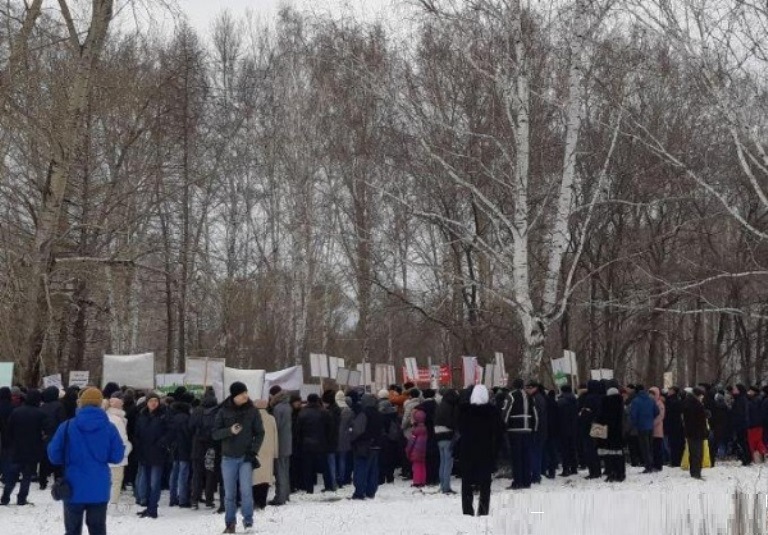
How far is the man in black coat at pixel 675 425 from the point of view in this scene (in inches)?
935

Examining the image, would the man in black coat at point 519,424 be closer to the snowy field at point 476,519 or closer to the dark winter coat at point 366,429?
the snowy field at point 476,519

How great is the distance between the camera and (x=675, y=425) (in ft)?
78.3

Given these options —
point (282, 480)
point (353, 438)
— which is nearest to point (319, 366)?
point (353, 438)

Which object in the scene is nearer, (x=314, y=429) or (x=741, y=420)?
(x=314, y=429)

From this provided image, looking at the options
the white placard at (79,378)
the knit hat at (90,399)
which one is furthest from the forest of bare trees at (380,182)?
the knit hat at (90,399)

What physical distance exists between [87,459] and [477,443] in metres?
5.64

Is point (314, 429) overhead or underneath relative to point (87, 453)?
underneath

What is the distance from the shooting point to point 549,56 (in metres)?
26.3

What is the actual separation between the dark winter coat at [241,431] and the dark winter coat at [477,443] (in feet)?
8.90

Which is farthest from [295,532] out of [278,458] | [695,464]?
[695,464]

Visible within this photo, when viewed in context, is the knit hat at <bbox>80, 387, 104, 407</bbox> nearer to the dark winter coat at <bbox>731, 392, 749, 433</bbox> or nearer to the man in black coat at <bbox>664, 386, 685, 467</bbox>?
the man in black coat at <bbox>664, 386, 685, 467</bbox>

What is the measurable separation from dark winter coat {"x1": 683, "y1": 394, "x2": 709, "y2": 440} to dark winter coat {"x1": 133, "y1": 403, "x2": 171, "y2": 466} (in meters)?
8.96

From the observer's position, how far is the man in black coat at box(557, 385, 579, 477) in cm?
2167

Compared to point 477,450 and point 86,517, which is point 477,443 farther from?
point 86,517
